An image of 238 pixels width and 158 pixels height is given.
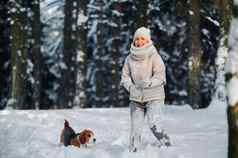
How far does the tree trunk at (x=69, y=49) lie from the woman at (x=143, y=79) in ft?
48.1

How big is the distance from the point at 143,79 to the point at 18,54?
1257 centimetres

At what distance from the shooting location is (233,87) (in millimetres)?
7332

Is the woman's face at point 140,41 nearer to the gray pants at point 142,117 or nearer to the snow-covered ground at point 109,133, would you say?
the gray pants at point 142,117

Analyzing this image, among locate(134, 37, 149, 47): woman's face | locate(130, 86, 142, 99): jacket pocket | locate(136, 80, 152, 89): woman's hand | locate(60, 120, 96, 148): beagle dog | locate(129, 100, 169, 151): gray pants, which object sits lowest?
locate(60, 120, 96, 148): beagle dog

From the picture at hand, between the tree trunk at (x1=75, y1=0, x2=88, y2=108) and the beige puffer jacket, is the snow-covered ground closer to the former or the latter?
the beige puffer jacket

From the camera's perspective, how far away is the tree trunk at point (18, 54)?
21969mm

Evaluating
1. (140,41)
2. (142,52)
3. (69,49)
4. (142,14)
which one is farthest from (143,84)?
(69,49)

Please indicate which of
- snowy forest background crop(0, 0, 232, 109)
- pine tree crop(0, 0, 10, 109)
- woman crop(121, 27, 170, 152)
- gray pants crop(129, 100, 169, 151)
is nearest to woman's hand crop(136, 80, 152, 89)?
woman crop(121, 27, 170, 152)

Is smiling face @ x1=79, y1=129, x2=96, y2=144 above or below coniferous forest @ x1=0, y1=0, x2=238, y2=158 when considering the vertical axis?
below

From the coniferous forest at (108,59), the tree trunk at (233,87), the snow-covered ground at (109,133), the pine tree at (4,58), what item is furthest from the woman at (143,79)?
the pine tree at (4,58)

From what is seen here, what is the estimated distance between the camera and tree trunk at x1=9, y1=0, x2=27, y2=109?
2197 centimetres

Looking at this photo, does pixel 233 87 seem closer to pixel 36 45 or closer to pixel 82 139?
pixel 82 139

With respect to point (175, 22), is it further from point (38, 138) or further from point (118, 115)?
point (38, 138)

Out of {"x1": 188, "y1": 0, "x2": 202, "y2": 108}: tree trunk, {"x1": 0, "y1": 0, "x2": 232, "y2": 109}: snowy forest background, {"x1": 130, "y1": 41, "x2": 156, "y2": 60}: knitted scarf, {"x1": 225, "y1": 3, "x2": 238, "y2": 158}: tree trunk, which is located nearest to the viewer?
{"x1": 225, "y1": 3, "x2": 238, "y2": 158}: tree trunk
